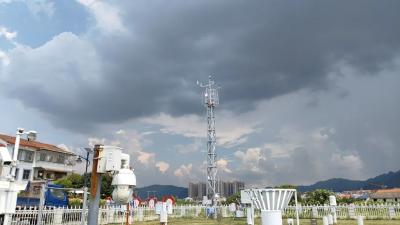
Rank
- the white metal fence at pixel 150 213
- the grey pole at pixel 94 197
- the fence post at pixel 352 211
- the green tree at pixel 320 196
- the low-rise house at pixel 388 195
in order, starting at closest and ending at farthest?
the grey pole at pixel 94 197 → the white metal fence at pixel 150 213 → the fence post at pixel 352 211 → the green tree at pixel 320 196 → the low-rise house at pixel 388 195

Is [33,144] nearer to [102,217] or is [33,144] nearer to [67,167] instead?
[67,167]

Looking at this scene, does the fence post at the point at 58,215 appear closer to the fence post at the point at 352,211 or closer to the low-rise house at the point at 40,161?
the fence post at the point at 352,211

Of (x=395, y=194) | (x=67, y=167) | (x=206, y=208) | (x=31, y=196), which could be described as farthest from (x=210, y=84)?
(x=395, y=194)

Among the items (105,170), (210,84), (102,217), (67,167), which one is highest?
(210,84)

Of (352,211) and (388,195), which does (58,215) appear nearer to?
(352,211)

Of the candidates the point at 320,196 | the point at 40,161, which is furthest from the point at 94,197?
the point at 40,161

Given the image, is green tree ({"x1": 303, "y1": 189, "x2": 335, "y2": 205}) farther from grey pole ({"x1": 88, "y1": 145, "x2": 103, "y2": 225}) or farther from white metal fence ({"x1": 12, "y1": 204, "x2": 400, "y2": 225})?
grey pole ({"x1": 88, "y1": 145, "x2": 103, "y2": 225})

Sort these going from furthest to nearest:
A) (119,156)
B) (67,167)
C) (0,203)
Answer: (67,167) < (119,156) < (0,203)

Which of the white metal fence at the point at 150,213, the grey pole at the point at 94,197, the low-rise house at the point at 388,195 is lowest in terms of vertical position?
the white metal fence at the point at 150,213

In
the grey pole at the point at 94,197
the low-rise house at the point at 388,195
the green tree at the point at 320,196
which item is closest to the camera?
the grey pole at the point at 94,197

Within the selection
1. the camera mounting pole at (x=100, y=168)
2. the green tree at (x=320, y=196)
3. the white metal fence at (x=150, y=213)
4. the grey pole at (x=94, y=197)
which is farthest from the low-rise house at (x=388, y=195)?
the grey pole at (x=94, y=197)

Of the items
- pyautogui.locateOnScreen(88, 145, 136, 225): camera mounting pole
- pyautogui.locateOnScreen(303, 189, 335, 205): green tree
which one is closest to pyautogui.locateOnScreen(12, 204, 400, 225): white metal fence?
pyautogui.locateOnScreen(303, 189, 335, 205): green tree

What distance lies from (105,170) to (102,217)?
22.6 metres

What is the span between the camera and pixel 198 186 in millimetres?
154125
